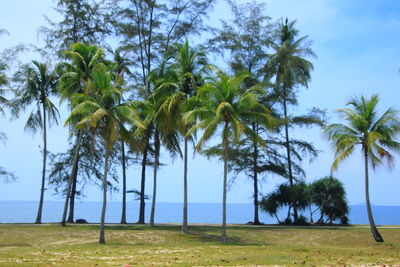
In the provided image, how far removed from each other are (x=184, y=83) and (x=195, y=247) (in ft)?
Answer: 35.0

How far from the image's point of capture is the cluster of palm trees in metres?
22.2

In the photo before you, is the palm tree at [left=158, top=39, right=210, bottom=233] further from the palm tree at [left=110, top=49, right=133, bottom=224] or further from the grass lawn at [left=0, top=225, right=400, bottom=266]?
the palm tree at [left=110, top=49, right=133, bottom=224]

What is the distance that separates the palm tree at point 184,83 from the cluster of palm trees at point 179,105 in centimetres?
6

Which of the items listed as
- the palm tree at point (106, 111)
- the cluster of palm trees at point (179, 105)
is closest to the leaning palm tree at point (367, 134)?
the cluster of palm trees at point (179, 105)

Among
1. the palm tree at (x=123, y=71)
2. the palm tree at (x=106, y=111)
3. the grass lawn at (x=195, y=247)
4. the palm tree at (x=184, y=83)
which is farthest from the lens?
the palm tree at (x=123, y=71)

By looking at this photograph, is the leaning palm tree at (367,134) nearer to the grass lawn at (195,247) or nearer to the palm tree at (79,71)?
the grass lawn at (195,247)

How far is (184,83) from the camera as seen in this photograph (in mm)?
26344

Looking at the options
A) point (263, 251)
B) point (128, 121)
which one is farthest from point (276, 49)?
point (263, 251)

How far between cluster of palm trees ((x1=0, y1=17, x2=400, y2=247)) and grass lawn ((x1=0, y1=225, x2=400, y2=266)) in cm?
170

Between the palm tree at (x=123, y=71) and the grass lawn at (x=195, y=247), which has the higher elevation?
the palm tree at (x=123, y=71)

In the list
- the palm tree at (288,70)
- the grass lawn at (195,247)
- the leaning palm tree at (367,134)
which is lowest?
the grass lawn at (195,247)

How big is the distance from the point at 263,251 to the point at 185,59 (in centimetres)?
1312

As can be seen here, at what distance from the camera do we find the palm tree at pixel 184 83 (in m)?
25.5

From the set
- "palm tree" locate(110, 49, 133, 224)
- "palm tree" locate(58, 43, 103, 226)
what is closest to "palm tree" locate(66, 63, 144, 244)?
"palm tree" locate(58, 43, 103, 226)
